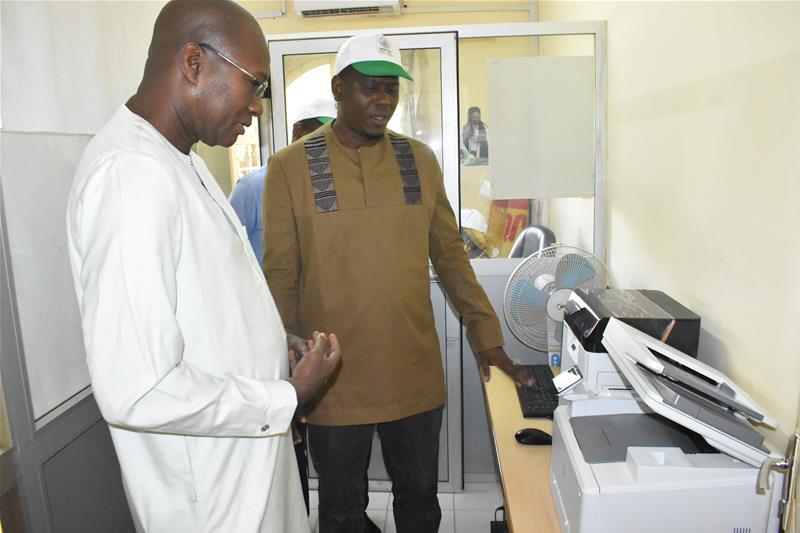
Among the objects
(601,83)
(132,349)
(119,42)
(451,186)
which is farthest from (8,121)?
(601,83)

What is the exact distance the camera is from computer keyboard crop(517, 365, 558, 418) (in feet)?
5.14

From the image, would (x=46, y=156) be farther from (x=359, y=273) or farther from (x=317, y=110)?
(x=317, y=110)

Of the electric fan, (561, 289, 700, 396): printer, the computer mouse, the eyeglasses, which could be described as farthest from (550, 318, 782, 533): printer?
the eyeglasses

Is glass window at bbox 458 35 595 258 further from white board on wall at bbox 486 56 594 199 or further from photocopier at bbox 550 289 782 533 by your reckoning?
photocopier at bbox 550 289 782 533

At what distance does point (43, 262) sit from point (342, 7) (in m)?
3.00

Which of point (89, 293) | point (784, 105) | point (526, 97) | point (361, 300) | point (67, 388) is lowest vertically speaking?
point (67, 388)

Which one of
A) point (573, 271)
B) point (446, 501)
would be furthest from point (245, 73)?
point (446, 501)

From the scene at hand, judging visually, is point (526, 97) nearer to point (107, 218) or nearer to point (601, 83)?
point (601, 83)

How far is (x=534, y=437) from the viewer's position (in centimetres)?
140

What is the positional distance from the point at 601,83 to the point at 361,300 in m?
1.46

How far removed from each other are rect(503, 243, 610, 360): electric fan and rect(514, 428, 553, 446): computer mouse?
511 mm

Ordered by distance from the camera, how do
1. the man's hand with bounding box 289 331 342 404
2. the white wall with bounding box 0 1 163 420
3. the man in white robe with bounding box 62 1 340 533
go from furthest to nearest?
1. the white wall with bounding box 0 1 163 420
2. the man's hand with bounding box 289 331 342 404
3. the man in white robe with bounding box 62 1 340 533

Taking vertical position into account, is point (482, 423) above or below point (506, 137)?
below

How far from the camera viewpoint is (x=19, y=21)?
→ 1.25 meters
